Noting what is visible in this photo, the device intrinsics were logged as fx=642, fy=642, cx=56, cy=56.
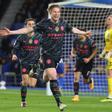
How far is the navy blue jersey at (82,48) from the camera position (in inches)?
634

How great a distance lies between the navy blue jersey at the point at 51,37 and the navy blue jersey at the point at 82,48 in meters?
3.96

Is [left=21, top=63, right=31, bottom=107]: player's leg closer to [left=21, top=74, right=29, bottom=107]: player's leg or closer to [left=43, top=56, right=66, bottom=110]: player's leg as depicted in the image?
[left=21, top=74, right=29, bottom=107]: player's leg

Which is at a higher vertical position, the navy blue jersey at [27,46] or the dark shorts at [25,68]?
the navy blue jersey at [27,46]

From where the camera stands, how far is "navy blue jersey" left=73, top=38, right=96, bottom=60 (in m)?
16.1

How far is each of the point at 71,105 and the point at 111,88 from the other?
5.11 feet

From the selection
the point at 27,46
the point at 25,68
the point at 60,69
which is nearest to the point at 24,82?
the point at 25,68

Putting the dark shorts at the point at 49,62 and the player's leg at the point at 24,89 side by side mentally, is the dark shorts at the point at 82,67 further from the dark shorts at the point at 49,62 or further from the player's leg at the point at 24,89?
the dark shorts at the point at 49,62

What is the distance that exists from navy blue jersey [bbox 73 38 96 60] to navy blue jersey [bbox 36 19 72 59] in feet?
13.0

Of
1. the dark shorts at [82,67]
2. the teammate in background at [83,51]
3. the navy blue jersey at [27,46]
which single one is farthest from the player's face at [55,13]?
the teammate in background at [83,51]

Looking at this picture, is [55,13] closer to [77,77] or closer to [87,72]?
[77,77]

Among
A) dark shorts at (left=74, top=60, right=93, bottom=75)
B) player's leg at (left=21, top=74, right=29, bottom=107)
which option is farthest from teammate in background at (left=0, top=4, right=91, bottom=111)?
dark shorts at (left=74, top=60, right=93, bottom=75)

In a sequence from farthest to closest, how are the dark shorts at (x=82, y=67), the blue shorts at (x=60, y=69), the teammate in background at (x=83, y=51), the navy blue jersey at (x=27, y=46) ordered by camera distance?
the blue shorts at (x=60, y=69)
the teammate in background at (x=83, y=51)
the dark shorts at (x=82, y=67)
the navy blue jersey at (x=27, y=46)

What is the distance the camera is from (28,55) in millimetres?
14188

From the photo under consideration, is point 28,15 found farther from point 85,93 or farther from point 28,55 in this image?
point 28,55
